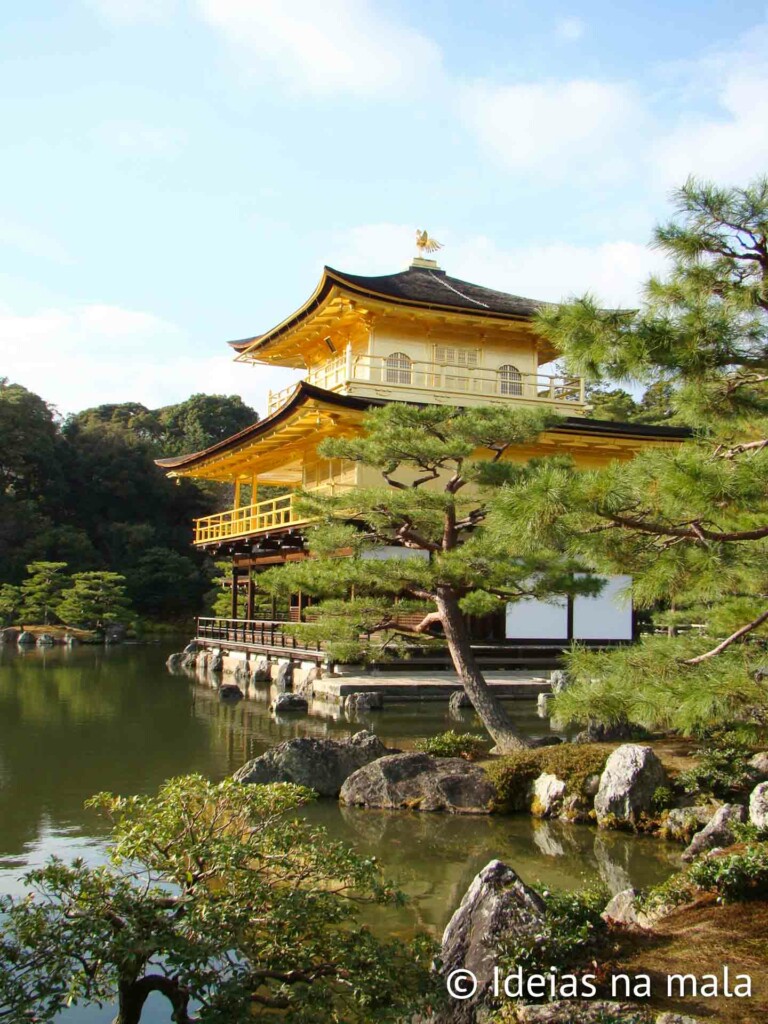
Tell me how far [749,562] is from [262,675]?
45.3ft

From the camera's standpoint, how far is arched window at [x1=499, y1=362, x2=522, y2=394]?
64.6ft

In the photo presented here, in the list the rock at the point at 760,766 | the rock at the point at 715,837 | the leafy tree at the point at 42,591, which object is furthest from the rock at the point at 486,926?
the leafy tree at the point at 42,591

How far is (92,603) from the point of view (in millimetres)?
29125

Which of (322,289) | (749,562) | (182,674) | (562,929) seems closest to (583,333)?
(749,562)

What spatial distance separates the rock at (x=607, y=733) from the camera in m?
9.09

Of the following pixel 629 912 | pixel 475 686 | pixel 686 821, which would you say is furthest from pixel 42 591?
pixel 629 912

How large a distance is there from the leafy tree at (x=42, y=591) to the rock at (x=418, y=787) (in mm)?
24854

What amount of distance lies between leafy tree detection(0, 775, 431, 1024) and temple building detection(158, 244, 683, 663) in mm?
12551

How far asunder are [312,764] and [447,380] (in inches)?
485

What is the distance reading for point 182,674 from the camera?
2002cm

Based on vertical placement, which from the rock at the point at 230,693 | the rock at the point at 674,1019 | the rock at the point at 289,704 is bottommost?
the rock at the point at 230,693

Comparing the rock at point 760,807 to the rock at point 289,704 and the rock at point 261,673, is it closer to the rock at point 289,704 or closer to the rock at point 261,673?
the rock at point 289,704

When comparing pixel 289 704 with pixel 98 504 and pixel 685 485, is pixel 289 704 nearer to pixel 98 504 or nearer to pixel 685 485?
pixel 685 485

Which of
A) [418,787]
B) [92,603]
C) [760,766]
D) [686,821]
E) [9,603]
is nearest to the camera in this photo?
[686,821]
